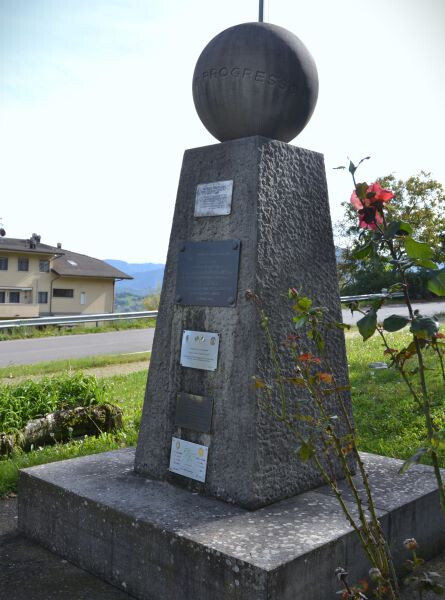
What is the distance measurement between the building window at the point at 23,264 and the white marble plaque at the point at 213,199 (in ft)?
146

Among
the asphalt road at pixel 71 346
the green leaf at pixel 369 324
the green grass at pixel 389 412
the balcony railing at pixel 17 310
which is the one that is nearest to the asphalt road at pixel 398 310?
the asphalt road at pixel 71 346

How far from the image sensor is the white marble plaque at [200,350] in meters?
3.05

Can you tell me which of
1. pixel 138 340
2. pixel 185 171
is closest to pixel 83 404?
pixel 185 171

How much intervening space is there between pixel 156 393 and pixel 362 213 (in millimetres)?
1702

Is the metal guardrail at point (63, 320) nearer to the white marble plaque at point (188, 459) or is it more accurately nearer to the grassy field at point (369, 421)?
the grassy field at point (369, 421)

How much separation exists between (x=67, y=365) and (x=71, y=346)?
441 centimetres

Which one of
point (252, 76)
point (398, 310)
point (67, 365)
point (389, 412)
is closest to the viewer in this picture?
point (252, 76)

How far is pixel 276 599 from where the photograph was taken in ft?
7.20

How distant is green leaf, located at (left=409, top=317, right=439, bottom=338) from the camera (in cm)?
183

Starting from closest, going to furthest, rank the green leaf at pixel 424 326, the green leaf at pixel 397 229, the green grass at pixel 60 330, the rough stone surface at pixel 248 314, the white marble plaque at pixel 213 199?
the green leaf at pixel 424 326, the green leaf at pixel 397 229, the rough stone surface at pixel 248 314, the white marble plaque at pixel 213 199, the green grass at pixel 60 330

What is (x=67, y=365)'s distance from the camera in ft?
34.6

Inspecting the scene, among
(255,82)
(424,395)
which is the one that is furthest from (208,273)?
(424,395)

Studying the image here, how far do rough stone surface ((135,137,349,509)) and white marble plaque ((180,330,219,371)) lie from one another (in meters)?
0.03

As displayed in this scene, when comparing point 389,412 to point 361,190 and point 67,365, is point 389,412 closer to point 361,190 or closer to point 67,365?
point 361,190
